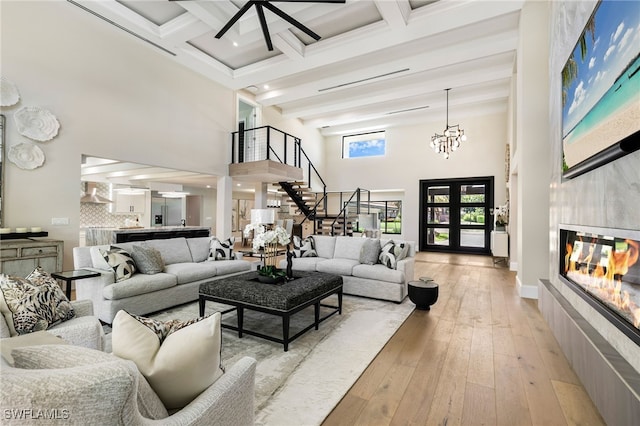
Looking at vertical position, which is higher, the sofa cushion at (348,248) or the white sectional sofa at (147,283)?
the sofa cushion at (348,248)

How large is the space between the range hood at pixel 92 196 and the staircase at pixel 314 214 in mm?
4818

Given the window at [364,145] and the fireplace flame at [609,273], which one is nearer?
the fireplace flame at [609,273]

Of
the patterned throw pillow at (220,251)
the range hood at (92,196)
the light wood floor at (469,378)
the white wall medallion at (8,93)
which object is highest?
the white wall medallion at (8,93)

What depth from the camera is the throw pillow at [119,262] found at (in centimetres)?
342

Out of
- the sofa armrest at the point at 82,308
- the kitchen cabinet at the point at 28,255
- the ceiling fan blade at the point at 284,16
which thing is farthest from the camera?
the ceiling fan blade at the point at 284,16

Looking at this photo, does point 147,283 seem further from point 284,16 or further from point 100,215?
point 100,215

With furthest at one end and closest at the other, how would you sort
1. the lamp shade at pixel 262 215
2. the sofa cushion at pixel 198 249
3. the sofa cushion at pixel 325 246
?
the lamp shade at pixel 262 215
the sofa cushion at pixel 325 246
the sofa cushion at pixel 198 249

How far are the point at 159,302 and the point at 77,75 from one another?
4.01m

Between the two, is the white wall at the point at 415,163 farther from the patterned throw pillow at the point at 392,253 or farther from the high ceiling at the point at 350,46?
the patterned throw pillow at the point at 392,253

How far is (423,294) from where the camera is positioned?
148 inches

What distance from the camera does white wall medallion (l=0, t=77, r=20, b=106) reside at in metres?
4.01

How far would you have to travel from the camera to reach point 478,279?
224 inches

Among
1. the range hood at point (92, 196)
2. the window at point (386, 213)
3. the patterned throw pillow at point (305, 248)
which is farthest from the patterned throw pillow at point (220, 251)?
the window at point (386, 213)

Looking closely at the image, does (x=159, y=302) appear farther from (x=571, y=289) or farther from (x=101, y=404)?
(x=571, y=289)
